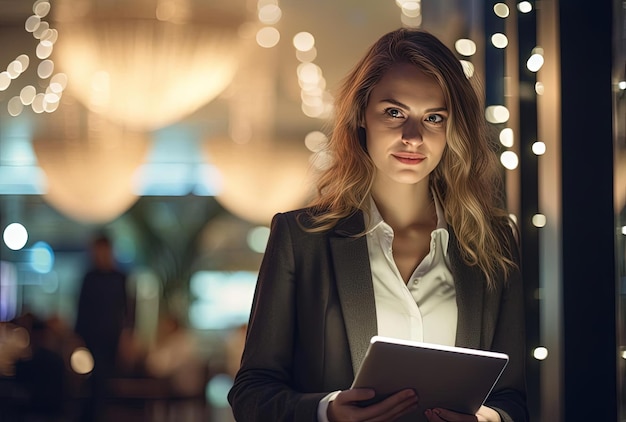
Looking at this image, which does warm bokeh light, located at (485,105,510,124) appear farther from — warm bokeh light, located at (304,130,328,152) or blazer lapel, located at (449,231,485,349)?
warm bokeh light, located at (304,130,328,152)

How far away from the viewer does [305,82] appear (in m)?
8.94

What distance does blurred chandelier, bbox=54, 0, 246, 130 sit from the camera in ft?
27.1

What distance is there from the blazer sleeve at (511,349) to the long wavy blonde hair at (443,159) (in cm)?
5

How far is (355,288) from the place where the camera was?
1.82m

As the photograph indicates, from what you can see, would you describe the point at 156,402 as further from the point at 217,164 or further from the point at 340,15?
the point at 340,15

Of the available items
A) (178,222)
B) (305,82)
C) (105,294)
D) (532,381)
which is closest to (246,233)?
(178,222)

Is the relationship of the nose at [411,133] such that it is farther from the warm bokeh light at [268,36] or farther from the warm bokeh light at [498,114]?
the warm bokeh light at [268,36]

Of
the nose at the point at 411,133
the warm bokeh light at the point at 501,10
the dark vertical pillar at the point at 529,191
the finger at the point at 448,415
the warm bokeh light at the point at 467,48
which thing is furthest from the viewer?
the warm bokeh light at the point at 467,48

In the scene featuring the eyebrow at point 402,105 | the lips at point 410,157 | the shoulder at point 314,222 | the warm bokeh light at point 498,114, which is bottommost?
the shoulder at point 314,222

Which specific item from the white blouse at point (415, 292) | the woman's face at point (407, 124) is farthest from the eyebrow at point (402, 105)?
the white blouse at point (415, 292)

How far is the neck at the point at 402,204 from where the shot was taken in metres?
1.93

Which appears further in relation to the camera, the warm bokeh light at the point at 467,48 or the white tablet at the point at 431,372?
the warm bokeh light at the point at 467,48

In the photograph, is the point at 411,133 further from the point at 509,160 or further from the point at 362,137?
the point at 509,160

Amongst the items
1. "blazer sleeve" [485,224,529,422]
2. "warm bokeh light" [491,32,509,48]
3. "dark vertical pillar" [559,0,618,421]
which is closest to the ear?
"blazer sleeve" [485,224,529,422]
